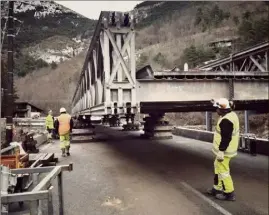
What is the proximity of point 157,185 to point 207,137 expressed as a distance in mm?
9224

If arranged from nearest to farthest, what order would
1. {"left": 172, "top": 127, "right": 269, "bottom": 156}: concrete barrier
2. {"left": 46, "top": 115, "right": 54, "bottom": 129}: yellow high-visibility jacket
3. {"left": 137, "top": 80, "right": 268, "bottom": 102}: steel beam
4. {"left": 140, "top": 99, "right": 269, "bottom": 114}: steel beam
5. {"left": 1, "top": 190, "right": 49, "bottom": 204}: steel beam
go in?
{"left": 1, "top": 190, "right": 49, "bottom": 204}: steel beam
{"left": 137, "top": 80, "right": 268, "bottom": 102}: steel beam
{"left": 140, "top": 99, "right": 269, "bottom": 114}: steel beam
{"left": 172, "top": 127, "right": 269, "bottom": 156}: concrete barrier
{"left": 46, "top": 115, "right": 54, "bottom": 129}: yellow high-visibility jacket

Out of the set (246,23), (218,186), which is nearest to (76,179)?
(218,186)

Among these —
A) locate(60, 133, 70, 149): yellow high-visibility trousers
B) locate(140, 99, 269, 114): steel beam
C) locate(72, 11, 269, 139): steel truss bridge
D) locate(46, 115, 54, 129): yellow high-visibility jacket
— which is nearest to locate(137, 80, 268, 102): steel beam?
locate(72, 11, 269, 139): steel truss bridge

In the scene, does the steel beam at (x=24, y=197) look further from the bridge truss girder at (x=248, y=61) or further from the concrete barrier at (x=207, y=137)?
the bridge truss girder at (x=248, y=61)

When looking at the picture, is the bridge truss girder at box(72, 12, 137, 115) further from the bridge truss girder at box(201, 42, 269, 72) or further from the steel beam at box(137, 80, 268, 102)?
the bridge truss girder at box(201, 42, 269, 72)

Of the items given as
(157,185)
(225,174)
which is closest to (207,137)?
(157,185)

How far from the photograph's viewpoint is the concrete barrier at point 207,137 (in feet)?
37.6

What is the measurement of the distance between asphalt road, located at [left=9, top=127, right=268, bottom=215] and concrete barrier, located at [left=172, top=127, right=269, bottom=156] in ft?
2.03

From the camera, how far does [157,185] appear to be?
7352 millimetres

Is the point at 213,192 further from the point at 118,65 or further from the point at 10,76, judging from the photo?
the point at 10,76

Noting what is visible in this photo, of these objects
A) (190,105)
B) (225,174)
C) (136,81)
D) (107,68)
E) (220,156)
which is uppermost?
(107,68)

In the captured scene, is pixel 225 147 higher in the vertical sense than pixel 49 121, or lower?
higher

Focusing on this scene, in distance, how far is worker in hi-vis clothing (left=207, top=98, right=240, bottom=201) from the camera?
5977 mm

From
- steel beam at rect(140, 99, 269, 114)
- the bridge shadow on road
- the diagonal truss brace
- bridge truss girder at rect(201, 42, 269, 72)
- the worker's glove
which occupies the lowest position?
the bridge shadow on road
